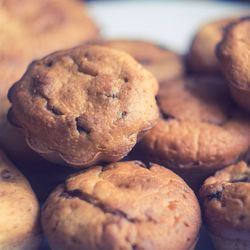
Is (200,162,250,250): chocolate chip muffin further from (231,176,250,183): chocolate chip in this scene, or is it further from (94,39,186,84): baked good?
(94,39,186,84): baked good

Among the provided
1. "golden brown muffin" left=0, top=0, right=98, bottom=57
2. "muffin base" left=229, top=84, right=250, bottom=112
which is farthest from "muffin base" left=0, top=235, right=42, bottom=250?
"golden brown muffin" left=0, top=0, right=98, bottom=57

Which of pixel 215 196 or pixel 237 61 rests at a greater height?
pixel 237 61

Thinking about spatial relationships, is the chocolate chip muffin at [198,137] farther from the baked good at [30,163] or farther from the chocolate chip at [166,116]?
the baked good at [30,163]

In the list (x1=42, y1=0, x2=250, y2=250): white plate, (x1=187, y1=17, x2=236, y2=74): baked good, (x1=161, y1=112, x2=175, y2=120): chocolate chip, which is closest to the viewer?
(x1=161, y1=112, x2=175, y2=120): chocolate chip

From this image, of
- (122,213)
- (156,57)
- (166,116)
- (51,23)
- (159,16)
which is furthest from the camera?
(159,16)

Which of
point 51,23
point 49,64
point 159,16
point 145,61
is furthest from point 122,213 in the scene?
→ point 159,16

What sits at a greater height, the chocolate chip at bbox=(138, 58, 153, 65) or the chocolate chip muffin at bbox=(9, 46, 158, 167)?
the chocolate chip muffin at bbox=(9, 46, 158, 167)

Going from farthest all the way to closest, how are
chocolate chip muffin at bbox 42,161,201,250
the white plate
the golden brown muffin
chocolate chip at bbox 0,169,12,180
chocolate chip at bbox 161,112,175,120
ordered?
1. the white plate
2. the golden brown muffin
3. chocolate chip at bbox 161,112,175,120
4. chocolate chip at bbox 0,169,12,180
5. chocolate chip muffin at bbox 42,161,201,250

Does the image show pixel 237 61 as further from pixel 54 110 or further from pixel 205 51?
pixel 54 110
